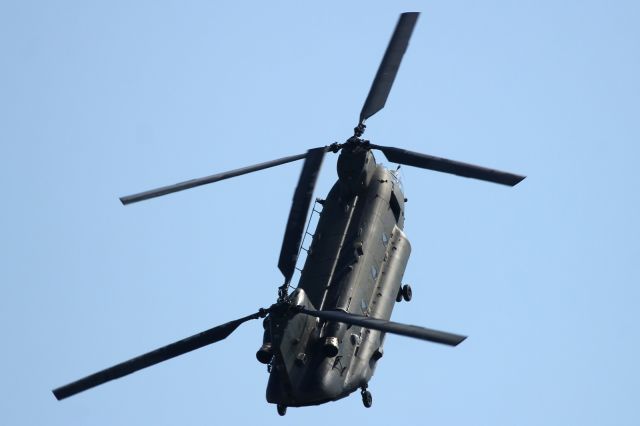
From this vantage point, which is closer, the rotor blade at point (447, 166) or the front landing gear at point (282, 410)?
the front landing gear at point (282, 410)

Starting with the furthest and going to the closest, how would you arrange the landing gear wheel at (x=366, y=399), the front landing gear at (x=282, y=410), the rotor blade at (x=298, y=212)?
the landing gear wheel at (x=366, y=399) → the front landing gear at (x=282, y=410) → the rotor blade at (x=298, y=212)

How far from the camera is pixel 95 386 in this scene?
57.6m

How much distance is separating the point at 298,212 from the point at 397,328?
349 inches

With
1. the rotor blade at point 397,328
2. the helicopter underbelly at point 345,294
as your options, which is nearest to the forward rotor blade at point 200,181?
the helicopter underbelly at point 345,294

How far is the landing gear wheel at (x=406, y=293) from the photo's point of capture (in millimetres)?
66438

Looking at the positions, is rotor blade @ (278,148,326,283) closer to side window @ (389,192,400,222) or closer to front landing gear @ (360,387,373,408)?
side window @ (389,192,400,222)

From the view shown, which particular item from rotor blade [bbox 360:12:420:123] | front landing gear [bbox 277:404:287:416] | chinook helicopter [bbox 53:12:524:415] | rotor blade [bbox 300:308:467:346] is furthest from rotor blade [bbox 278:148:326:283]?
front landing gear [bbox 277:404:287:416]

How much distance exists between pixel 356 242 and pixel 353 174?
10.7 feet

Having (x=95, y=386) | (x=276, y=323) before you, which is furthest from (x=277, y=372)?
(x=95, y=386)

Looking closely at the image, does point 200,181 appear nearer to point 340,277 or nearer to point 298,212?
point 298,212

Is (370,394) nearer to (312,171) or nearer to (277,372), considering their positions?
(277,372)

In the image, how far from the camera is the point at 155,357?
2259 inches

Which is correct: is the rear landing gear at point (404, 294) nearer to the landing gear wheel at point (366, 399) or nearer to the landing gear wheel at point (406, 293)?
the landing gear wheel at point (406, 293)

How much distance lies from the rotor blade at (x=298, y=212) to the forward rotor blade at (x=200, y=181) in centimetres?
122
